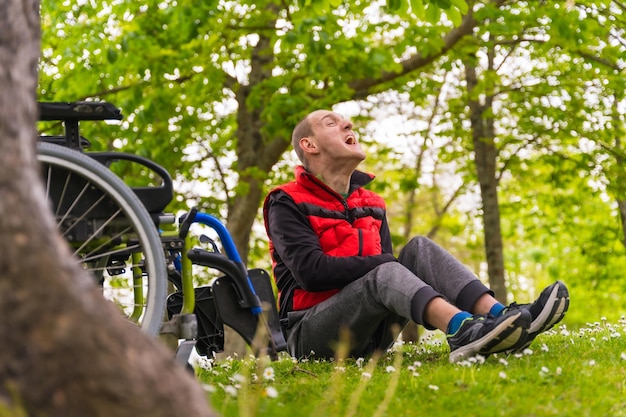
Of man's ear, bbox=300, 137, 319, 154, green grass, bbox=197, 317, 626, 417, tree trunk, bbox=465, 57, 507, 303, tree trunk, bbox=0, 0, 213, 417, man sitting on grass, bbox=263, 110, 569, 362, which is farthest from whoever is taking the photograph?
tree trunk, bbox=465, 57, 507, 303

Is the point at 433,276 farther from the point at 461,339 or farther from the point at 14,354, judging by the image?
the point at 14,354

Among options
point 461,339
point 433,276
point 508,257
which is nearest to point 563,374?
point 461,339

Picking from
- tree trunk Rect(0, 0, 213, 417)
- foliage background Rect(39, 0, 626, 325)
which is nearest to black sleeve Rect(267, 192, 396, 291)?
tree trunk Rect(0, 0, 213, 417)

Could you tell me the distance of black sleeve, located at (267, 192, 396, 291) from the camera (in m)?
→ 4.17

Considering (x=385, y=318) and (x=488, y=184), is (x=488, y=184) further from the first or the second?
(x=385, y=318)

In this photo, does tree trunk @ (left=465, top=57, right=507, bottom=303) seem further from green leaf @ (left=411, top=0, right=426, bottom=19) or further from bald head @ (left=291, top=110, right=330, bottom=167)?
bald head @ (left=291, top=110, right=330, bottom=167)

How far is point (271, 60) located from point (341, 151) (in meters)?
6.61

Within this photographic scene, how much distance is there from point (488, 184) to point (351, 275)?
7.62m

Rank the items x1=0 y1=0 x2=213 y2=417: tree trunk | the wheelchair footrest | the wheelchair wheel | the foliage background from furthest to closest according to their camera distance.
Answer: the foliage background → the wheelchair footrest → the wheelchair wheel → x1=0 y1=0 x2=213 y2=417: tree trunk

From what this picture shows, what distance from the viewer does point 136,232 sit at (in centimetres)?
316

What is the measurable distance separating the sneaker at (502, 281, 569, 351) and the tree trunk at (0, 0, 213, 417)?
2.05 metres

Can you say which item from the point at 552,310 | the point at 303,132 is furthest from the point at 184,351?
the point at 303,132

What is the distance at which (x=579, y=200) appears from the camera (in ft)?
42.6

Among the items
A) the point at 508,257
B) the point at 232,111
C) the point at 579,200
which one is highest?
the point at 232,111
